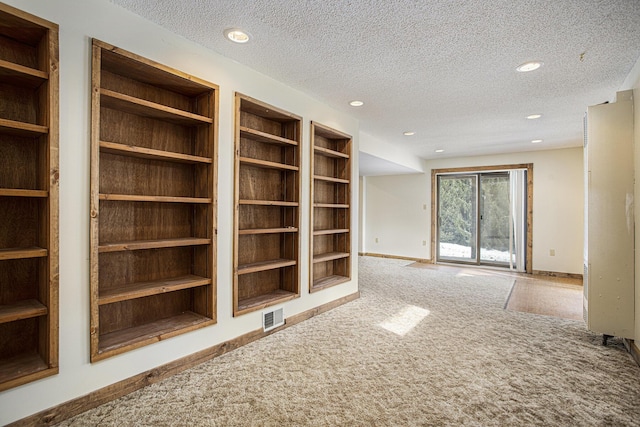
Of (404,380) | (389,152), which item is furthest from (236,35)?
(389,152)

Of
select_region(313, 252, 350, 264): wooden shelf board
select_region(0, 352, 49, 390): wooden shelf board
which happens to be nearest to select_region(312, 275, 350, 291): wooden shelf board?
select_region(313, 252, 350, 264): wooden shelf board

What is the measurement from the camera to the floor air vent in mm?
2904

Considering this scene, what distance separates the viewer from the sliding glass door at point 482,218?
6406 millimetres

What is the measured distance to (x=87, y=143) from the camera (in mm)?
1837

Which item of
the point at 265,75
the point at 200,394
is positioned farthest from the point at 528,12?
the point at 200,394

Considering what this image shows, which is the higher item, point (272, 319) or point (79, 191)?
point (79, 191)

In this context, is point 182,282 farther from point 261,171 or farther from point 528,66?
point 528,66

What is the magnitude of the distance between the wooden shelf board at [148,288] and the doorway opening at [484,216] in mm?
6081

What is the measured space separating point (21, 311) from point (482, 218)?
23.6ft

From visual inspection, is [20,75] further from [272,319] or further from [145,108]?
[272,319]

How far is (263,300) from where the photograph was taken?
9.71 feet

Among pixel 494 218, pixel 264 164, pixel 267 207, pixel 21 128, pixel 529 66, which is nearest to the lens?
pixel 21 128

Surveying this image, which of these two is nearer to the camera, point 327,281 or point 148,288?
point 148,288

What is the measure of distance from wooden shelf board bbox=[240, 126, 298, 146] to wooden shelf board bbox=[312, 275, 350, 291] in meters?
1.59
